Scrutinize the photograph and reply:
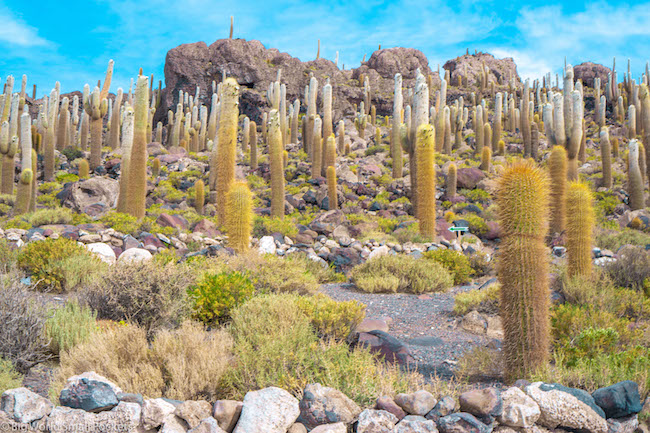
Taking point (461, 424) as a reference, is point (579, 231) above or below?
above

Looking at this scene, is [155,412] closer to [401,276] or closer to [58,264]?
[58,264]

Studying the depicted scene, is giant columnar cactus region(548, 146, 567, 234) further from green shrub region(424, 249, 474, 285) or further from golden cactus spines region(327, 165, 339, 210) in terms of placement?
golden cactus spines region(327, 165, 339, 210)

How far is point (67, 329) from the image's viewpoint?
16.9ft

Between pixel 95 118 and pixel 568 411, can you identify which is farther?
pixel 95 118

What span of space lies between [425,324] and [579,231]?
3365 millimetres

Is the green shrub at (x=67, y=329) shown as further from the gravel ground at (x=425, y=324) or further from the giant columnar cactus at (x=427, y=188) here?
the giant columnar cactus at (x=427, y=188)

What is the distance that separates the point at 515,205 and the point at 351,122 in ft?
131

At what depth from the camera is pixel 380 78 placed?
2250 inches

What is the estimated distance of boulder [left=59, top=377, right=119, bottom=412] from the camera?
354 centimetres

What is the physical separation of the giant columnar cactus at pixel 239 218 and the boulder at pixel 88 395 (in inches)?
297

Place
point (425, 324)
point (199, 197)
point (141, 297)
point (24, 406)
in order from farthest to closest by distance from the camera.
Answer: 1. point (199, 197)
2. point (425, 324)
3. point (141, 297)
4. point (24, 406)

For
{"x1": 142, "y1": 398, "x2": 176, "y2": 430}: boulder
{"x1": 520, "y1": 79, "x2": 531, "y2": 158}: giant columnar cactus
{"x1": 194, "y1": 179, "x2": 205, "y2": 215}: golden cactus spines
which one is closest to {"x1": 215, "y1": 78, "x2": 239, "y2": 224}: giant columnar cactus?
{"x1": 194, "y1": 179, "x2": 205, "y2": 215}: golden cactus spines

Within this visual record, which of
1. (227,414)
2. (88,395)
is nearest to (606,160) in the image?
(227,414)

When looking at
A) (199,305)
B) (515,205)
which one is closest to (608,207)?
(515,205)
